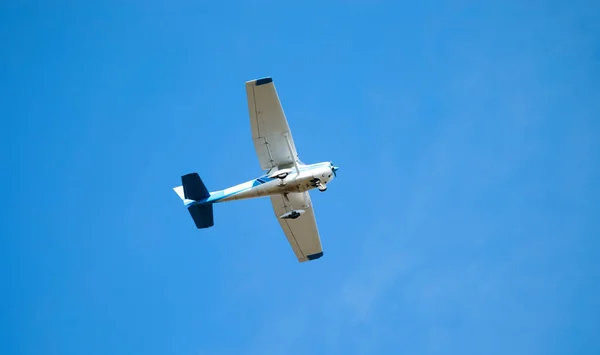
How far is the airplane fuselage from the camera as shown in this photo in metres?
31.4

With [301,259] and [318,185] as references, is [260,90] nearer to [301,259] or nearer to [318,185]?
[318,185]

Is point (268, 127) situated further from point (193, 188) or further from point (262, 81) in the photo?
point (193, 188)

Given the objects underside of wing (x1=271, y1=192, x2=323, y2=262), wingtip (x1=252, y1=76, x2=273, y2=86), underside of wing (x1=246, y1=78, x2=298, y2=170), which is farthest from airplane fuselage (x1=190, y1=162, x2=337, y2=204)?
wingtip (x1=252, y1=76, x2=273, y2=86)

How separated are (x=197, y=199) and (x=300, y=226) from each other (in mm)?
6019

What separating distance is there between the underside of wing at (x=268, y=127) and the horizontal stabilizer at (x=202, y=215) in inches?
137

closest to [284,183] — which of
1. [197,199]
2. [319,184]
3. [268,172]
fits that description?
[268,172]

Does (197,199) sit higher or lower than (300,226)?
lower

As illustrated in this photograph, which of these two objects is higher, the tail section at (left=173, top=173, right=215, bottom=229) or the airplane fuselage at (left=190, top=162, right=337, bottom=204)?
the airplane fuselage at (left=190, top=162, right=337, bottom=204)

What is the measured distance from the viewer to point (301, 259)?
35750 millimetres

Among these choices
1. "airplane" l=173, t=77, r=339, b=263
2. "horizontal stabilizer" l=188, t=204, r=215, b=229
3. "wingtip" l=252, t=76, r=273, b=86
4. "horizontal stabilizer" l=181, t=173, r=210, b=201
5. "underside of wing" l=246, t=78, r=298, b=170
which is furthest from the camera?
"horizontal stabilizer" l=188, t=204, r=215, b=229

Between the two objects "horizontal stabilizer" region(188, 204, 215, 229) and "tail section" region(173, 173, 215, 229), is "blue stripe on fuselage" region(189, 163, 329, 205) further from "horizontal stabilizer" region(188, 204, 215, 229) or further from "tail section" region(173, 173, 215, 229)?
"horizontal stabilizer" region(188, 204, 215, 229)

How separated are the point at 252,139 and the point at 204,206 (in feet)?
13.8

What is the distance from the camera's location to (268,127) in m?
30.4

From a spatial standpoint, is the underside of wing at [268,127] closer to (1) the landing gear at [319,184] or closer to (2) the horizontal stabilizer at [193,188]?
(1) the landing gear at [319,184]
